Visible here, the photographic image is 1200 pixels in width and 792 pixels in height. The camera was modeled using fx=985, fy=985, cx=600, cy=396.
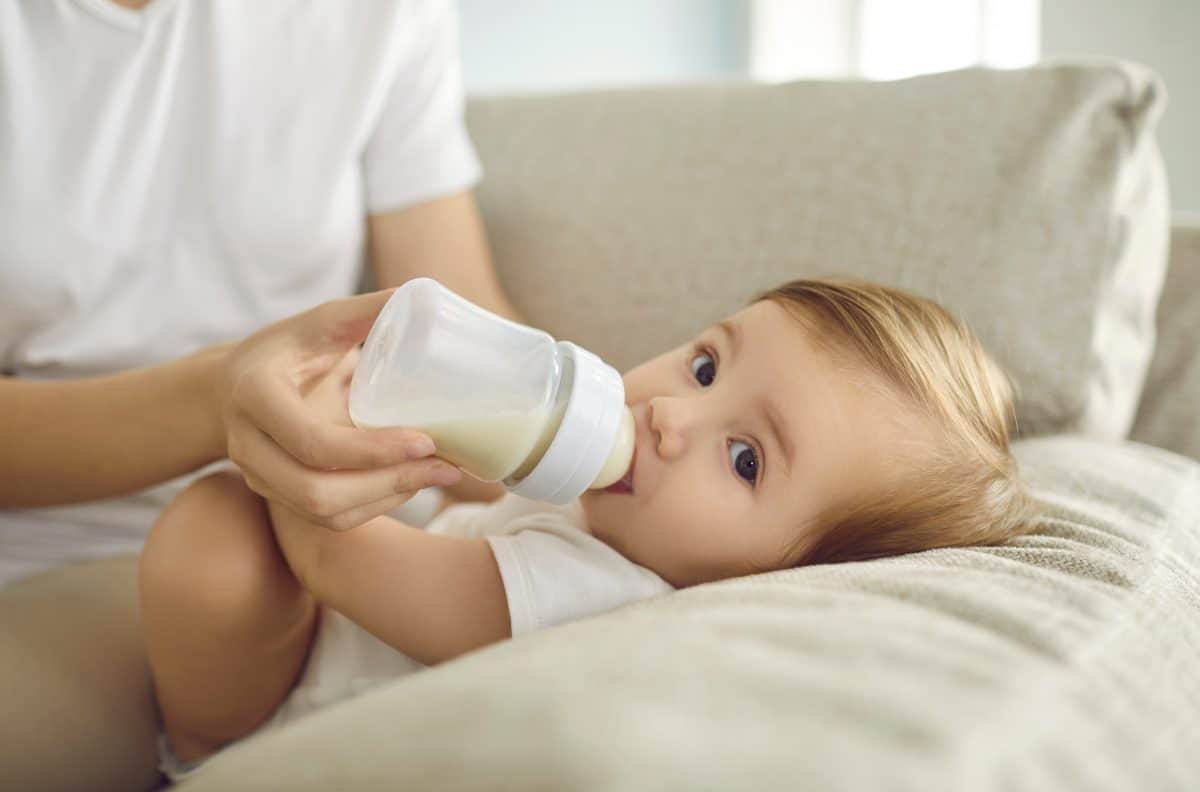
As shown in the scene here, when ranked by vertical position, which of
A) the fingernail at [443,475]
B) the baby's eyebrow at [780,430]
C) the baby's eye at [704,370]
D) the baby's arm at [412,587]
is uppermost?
the fingernail at [443,475]

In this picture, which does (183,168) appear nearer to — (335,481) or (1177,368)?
(335,481)

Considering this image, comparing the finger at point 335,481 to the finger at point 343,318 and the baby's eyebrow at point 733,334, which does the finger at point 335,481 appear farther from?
the baby's eyebrow at point 733,334

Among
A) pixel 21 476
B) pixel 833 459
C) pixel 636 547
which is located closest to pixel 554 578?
pixel 636 547

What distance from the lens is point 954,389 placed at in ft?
2.47

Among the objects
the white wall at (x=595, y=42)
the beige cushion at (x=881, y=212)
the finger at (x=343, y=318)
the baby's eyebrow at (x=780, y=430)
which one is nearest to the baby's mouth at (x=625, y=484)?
the baby's eyebrow at (x=780, y=430)

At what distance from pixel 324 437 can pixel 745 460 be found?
0.32 m

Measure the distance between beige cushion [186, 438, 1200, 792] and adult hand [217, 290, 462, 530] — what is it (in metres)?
0.15

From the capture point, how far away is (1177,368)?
111 centimetres

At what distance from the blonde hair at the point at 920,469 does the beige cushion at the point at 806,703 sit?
18 centimetres

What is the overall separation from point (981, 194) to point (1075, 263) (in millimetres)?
112

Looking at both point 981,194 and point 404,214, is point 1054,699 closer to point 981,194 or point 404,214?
point 981,194

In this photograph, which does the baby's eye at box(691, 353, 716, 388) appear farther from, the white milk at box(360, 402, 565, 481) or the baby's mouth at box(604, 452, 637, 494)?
the white milk at box(360, 402, 565, 481)

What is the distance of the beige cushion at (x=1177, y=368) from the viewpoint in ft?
3.59

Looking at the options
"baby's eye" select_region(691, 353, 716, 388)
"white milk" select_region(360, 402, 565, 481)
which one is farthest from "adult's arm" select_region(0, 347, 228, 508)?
"baby's eye" select_region(691, 353, 716, 388)
